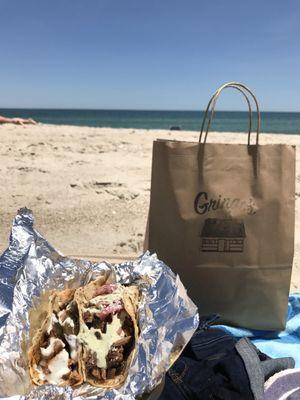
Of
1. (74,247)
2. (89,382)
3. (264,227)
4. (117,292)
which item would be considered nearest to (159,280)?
(117,292)

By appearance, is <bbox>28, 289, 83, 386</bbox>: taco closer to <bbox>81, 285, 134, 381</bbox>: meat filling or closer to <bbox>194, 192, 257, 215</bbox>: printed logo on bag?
<bbox>81, 285, 134, 381</bbox>: meat filling

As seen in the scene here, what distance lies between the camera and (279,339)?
2.47 metres

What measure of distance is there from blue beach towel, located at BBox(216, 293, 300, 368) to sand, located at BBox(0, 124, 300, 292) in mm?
622

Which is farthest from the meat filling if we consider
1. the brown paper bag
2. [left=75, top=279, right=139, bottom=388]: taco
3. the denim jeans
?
the brown paper bag

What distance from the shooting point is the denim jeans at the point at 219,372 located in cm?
168

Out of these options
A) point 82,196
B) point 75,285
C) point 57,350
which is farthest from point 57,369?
point 82,196

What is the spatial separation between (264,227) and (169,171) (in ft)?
1.69

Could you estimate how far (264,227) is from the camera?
2.27 meters

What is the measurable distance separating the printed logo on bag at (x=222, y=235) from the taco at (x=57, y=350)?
Answer: 30.2 inches

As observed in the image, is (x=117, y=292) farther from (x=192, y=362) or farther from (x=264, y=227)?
(x=264, y=227)

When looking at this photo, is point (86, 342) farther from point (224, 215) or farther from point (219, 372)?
point (224, 215)

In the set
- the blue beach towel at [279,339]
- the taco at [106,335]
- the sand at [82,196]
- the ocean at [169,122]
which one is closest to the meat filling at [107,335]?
the taco at [106,335]

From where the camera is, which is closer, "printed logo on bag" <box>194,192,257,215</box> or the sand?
"printed logo on bag" <box>194,192,257,215</box>

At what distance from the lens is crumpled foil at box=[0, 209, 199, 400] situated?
1.49 meters
